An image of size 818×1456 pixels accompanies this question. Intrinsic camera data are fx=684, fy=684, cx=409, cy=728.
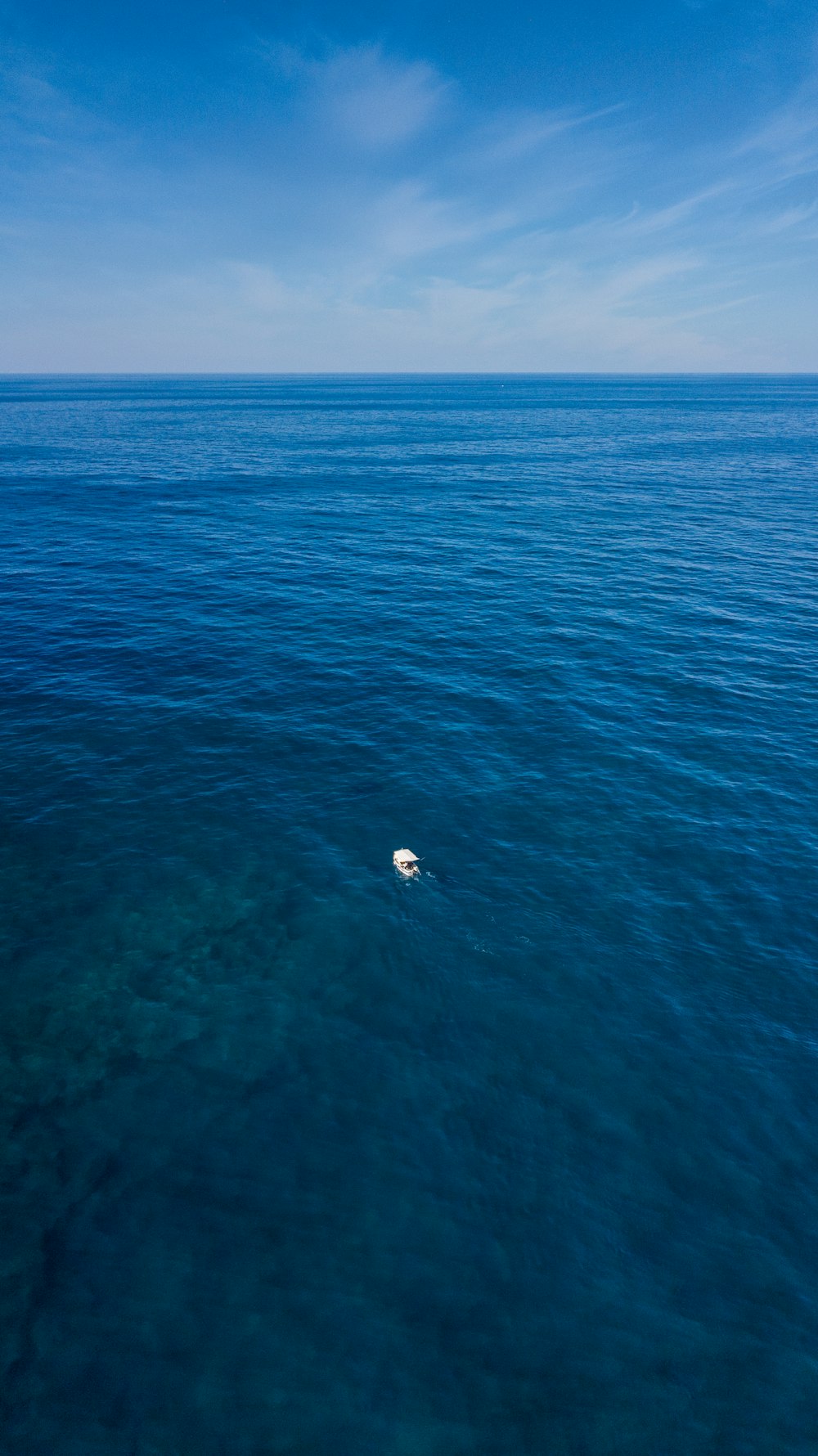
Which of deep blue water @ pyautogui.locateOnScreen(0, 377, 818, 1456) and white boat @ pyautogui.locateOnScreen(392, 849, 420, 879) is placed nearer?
deep blue water @ pyautogui.locateOnScreen(0, 377, 818, 1456)

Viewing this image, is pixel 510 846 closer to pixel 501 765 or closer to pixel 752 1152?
pixel 501 765

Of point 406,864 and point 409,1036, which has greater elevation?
point 406,864

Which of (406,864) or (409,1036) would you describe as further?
(406,864)

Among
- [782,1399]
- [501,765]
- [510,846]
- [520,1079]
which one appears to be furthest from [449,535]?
[782,1399]

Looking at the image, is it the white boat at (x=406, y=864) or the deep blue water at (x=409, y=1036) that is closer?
the deep blue water at (x=409, y=1036)
